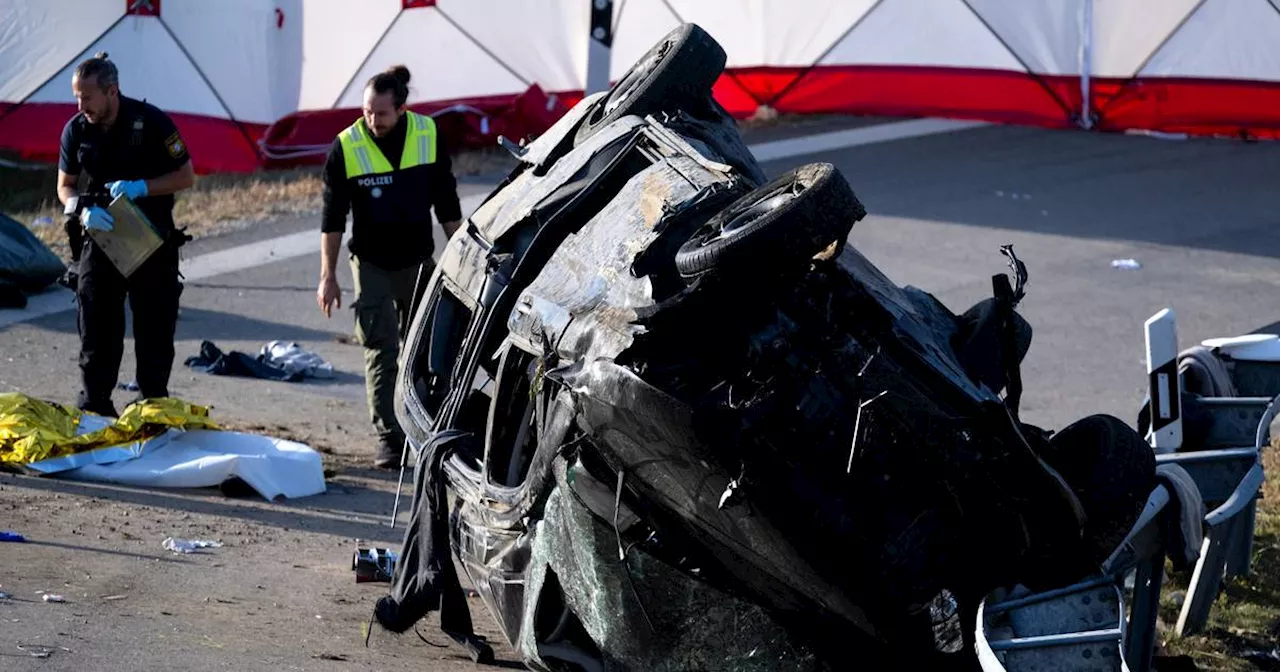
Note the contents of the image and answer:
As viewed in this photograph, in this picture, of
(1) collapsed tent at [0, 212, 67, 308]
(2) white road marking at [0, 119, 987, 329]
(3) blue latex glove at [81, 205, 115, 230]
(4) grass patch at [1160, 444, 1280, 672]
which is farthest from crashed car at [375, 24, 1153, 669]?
(1) collapsed tent at [0, 212, 67, 308]

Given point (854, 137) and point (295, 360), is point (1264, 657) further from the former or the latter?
point (854, 137)

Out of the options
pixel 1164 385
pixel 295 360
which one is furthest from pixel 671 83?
pixel 295 360

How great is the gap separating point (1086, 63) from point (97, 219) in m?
11.5

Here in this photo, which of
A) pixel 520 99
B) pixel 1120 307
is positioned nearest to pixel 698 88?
pixel 1120 307

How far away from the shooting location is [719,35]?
59.4 ft

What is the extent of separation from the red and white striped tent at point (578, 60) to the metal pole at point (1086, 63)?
0.05 feet

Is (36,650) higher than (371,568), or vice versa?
(36,650)

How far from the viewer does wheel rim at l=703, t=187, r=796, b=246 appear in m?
4.25

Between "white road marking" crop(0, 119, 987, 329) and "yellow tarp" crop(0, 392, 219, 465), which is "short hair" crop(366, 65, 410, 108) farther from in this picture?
"white road marking" crop(0, 119, 987, 329)

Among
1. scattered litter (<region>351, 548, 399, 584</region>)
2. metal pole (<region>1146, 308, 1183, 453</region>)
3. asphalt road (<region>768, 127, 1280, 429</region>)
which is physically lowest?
asphalt road (<region>768, 127, 1280, 429</region>)

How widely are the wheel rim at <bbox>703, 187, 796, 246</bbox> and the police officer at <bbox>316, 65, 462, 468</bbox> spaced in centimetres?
407

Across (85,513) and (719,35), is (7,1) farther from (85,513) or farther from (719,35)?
(85,513)

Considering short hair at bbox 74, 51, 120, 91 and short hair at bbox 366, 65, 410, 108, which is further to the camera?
short hair at bbox 366, 65, 410, 108

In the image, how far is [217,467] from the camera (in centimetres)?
766
